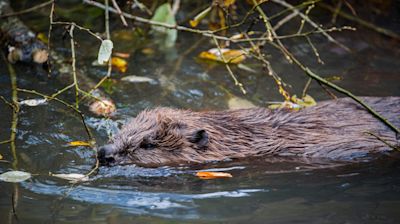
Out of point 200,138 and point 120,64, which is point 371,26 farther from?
point 200,138

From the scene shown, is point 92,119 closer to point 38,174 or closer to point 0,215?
point 38,174

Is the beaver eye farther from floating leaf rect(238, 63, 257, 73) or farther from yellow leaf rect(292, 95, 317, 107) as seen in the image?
floating leaf rect(238, 63, 257, 73)

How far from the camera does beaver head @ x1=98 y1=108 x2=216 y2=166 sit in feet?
16.0

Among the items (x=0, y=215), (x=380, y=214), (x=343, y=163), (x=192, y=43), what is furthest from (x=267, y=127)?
(x=192, y=43)

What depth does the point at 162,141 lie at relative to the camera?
4.95m

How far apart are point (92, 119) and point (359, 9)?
14.7 feet

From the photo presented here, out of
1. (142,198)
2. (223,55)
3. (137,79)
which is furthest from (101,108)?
(142,198)

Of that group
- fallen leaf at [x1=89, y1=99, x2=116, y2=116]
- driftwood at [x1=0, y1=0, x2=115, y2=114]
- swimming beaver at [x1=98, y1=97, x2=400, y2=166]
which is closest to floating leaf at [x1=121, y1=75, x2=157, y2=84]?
driftwood at [x1=0, y1=0, x2=115, y2=114]

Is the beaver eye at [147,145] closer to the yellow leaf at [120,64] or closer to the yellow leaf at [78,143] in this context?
the yellow leaf at [78,143]

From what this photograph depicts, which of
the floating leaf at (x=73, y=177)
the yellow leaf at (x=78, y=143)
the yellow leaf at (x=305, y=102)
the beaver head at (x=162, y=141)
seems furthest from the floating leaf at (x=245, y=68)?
the floating leaf at (x=73, y=177)

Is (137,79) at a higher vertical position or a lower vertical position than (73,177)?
higher

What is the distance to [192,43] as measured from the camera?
7590mm

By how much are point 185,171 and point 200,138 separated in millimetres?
314

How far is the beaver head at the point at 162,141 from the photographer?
4883 millimetres
